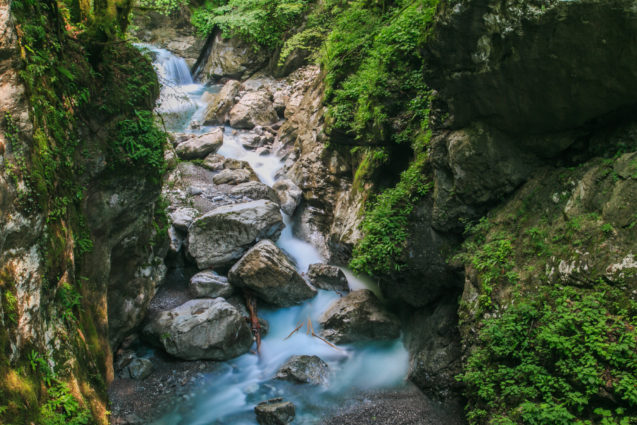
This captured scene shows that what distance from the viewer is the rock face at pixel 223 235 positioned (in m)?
9.27

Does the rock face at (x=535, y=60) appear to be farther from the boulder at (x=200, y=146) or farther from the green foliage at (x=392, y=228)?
the boulder at (x=200, y=146)

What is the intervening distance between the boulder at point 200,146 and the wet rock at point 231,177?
1580 mm

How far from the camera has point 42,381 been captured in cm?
363

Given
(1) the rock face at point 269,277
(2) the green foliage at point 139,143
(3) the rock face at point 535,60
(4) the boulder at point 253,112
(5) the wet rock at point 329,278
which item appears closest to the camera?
(3) the rock face at point 535,60

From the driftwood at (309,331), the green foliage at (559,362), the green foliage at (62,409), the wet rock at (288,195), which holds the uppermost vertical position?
the wet rock at (288,195)

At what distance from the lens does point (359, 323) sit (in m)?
8.05

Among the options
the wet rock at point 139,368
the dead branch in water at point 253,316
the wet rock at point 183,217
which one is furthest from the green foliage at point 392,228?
the wet rock at point 183,217

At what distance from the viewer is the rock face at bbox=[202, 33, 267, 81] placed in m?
19.6

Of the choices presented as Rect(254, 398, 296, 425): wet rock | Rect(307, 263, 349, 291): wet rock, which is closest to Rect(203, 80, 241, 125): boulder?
Rect(307, 263, 349, 291): wet rock

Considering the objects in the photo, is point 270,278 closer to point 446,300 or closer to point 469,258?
point 446,300

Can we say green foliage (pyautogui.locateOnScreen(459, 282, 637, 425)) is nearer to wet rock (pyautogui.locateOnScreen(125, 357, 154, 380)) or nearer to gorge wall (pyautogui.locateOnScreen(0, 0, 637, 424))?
gorge wall (pyautogui.locateOnScreen(0, 0, 637, 424))

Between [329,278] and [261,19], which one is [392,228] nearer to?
[329,278]

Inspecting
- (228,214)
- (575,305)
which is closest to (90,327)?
(228,214)

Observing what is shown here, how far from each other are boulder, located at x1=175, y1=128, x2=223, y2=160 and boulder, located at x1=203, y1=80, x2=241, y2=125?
207 centimetres
